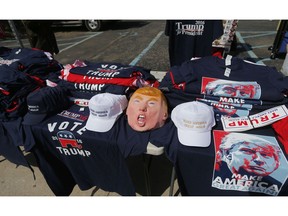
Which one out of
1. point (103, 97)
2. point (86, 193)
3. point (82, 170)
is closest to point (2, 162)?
point (86, 193)

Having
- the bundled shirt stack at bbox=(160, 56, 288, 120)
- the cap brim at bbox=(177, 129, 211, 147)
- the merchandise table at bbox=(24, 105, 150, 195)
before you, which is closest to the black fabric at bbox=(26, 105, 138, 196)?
the merchandise table at bbox=(24, 105, 150, 195)

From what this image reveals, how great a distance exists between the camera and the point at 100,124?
138cm

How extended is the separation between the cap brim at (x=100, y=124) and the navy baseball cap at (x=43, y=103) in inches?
13.9

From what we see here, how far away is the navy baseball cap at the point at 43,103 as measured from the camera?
142cm

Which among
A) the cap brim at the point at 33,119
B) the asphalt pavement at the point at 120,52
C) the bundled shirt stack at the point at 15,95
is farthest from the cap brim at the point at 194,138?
the bundled shirt stack at the point at 15,95

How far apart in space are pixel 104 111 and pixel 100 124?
104mm

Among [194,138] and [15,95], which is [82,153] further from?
[194,138]

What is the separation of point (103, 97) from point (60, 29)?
9.71 metres

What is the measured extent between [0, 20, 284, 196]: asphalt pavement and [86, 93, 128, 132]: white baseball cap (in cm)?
90

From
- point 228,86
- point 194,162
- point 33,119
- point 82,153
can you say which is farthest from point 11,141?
point 228,86

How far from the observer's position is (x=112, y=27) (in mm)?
8578

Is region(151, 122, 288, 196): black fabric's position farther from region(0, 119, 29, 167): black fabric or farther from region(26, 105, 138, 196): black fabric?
region(0, 119, 29, 167): black fabric

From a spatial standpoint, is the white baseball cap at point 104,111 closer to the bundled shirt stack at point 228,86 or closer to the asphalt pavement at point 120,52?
the bundled shirt stack at point 228,86

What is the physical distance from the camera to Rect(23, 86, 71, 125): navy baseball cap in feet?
4.67
